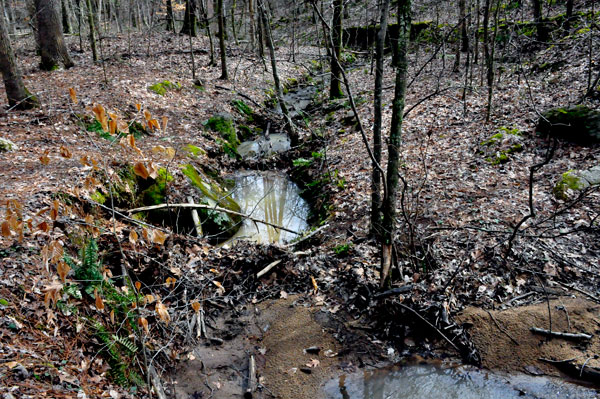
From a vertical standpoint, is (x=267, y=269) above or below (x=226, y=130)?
below

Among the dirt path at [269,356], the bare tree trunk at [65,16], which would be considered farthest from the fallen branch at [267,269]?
the bare tree trunk at [65,16]

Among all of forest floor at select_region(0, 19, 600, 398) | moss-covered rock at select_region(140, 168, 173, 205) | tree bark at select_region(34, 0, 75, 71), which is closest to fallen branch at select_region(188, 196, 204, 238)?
forest floor at select_region(0, 19, 600, 398)

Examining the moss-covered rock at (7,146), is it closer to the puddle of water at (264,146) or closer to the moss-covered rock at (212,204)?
the moss-covered rock at (212,204)

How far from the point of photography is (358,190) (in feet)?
27.8

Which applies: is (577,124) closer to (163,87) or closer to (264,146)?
(264,146)

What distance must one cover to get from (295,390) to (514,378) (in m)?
2.66

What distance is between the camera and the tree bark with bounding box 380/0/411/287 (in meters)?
4.26

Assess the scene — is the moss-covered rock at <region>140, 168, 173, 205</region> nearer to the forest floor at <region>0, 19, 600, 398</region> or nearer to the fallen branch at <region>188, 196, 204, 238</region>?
the fallen branch at <region>188, 196, 204, 238</region>

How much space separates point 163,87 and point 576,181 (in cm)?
1276

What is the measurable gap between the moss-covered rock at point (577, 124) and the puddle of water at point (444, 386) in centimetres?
573

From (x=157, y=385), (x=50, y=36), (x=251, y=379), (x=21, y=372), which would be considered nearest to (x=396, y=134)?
(x=251, y=379)

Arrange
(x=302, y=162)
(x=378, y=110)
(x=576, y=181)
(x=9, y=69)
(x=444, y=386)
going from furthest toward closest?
(x=302, y=162) → (x=9, y=69) → (x=576, y=181) → (x=378, y=110) → (x=444, y=386)

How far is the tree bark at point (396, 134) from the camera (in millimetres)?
4262

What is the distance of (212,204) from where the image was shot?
802cm
